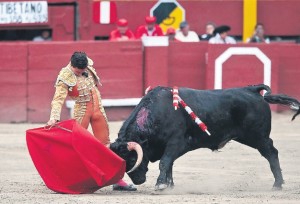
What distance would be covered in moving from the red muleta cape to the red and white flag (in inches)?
271

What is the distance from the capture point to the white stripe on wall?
1612 cm

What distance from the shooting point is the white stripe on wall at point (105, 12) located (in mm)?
16125

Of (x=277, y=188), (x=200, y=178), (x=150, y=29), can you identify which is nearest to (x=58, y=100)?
(x=200, y=178)

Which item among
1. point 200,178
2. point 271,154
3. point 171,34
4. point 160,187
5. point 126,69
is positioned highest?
point 171,34

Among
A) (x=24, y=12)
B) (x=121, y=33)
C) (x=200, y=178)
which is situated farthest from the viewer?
(x=24, y=12)

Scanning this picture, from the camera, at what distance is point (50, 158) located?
940cm

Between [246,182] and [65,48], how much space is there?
16.4ft

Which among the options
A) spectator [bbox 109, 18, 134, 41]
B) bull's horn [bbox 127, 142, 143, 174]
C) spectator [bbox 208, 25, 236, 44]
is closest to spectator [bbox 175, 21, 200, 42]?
spectator [bbox 208, 25, 236, 44]

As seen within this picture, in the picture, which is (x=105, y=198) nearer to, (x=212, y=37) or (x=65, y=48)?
(x=65, y=48)

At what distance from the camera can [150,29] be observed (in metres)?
15.4

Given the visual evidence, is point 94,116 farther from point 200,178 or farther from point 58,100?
point 200,178

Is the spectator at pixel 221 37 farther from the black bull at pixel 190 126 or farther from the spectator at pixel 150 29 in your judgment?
the black bull at pixel 190 126

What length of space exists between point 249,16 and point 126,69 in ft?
9.58

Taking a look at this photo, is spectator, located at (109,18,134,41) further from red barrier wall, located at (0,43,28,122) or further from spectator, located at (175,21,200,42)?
red barrier wall, located at (0,43,28,122)
